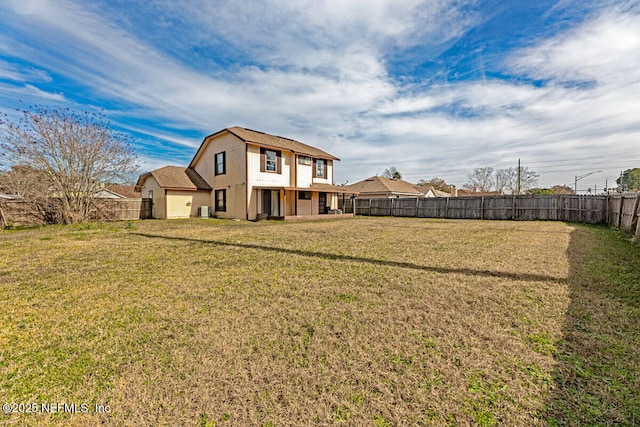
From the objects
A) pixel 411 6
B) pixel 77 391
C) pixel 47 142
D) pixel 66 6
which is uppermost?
pixel 411 6

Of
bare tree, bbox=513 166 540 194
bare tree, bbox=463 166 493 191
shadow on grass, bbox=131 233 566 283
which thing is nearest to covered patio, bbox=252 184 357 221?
shadow on grass, bbox=131 233 566 283

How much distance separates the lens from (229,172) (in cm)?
1822

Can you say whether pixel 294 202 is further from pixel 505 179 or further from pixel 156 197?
pixel 505 179

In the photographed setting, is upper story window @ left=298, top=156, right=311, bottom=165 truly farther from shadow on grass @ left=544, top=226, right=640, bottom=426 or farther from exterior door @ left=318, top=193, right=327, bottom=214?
shadow on grass @ left=544, top=226, right=640, bottom=426

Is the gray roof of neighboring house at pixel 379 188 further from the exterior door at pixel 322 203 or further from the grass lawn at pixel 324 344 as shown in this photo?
the grass lawn at pixel 324 344

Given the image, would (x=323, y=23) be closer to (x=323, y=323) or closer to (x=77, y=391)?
(x=323, y=323)

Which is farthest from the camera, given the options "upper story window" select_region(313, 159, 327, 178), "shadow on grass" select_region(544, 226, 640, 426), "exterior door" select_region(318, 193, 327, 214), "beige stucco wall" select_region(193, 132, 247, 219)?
"exterior door" select_region(318, 193, 327, 214)

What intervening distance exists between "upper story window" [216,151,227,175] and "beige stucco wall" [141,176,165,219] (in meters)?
3.77

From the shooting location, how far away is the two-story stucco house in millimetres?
17344

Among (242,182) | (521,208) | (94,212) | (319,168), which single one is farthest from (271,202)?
(521,208)

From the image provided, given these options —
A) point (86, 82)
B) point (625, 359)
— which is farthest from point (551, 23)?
point (86, 82)

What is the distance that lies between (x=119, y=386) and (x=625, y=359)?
4.19m

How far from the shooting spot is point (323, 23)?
10266 millimetres

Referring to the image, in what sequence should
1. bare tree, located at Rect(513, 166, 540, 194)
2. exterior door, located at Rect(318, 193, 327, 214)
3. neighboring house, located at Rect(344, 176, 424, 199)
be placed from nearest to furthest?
exterior door, located at Rect(318, 193, 327, 214), neighboring house, located at Rect(344, 176, 424, 199), bare tree, located at Rect(513, 166, 540, 194)
